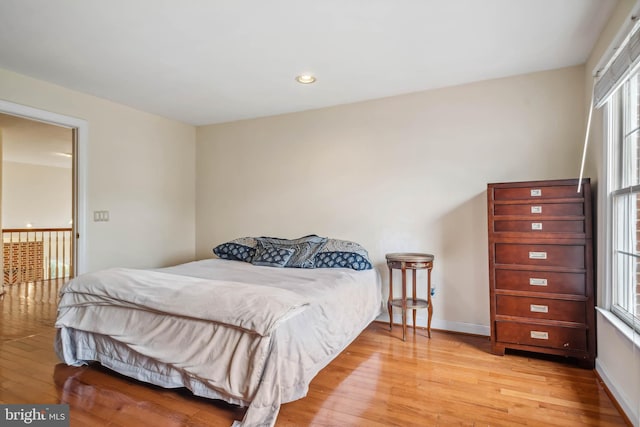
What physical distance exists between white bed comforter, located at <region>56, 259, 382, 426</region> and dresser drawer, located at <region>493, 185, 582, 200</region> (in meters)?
1.35

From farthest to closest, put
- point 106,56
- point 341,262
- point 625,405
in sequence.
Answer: point 341,262 → point 106,56 → point 625,405

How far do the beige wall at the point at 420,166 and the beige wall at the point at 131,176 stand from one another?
0.76m

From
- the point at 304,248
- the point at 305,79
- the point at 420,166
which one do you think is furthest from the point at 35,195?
the point at 420,166

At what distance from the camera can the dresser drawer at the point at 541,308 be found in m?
2.47

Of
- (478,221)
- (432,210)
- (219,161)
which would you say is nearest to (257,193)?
(219,161)

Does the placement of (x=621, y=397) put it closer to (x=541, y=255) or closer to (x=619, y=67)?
(x=541, y=255)

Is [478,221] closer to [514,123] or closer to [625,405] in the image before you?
[514,123]

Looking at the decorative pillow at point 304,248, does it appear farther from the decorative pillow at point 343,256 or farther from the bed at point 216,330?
the bed at point 216,330

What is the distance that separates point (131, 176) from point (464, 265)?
3.59m

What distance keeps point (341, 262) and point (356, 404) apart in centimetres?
144

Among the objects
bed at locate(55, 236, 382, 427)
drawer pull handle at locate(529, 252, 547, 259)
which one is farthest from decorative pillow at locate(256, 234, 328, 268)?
drawer pull handle at locate(529, 252, 547, 259)

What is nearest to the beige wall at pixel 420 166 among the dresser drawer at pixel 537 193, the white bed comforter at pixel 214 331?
the dresser drawer at pixel 537 193

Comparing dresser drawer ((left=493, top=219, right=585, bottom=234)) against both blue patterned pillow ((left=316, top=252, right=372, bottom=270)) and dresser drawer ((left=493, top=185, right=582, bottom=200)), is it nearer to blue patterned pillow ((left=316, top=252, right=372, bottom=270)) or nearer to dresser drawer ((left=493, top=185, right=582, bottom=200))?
dresser drawer ((left=493, top=185, right=582, bottom=200))

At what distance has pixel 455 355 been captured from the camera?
2.71 metres
